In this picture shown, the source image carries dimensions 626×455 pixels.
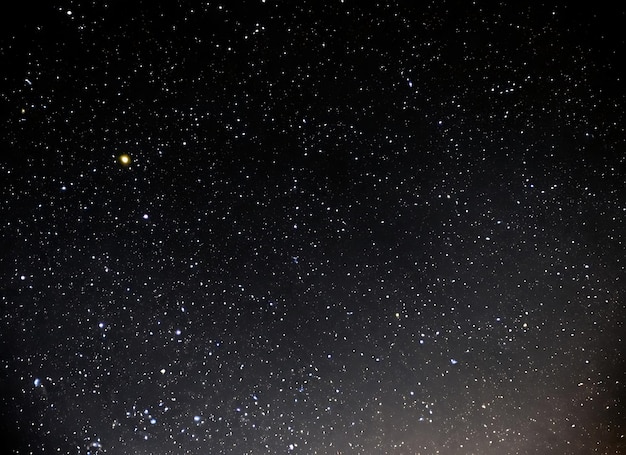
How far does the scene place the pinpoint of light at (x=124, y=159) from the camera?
0.46 m

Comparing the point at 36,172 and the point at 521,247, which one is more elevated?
the point at 36,172

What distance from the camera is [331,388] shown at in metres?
0.50

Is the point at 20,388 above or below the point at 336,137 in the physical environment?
below

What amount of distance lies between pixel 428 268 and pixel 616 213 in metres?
0.21

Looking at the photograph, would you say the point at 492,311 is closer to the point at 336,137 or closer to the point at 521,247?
the point at 521,247

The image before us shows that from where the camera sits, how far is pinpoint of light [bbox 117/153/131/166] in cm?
46

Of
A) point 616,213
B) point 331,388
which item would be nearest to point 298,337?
point 331,388

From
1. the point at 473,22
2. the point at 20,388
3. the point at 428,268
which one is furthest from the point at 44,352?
the point at 473,22

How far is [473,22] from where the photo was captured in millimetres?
470

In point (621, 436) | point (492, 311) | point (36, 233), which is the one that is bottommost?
point (621, 436)

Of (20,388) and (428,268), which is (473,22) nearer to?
(428,268)

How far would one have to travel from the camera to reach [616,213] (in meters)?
0.51

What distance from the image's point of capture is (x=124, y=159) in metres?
0.46

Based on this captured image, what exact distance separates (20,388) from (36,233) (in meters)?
0.16
